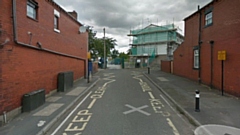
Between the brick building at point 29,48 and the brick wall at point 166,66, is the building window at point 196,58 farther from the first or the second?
the brick building at point 29,48

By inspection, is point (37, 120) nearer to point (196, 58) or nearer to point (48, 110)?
point (48, 110)

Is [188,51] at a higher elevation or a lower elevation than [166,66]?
higher

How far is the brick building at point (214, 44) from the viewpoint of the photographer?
9.36m

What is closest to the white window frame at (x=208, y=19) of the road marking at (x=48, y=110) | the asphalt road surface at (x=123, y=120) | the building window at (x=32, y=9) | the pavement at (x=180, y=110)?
the pavement at (x=180, y=110)

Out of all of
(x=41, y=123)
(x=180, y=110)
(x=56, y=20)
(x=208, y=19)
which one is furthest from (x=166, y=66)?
(x=41, y=123)

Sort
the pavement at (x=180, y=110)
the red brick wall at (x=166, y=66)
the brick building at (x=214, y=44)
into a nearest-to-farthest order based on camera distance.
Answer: the pavement at (x=180, y=110), the brick building at (x=214, y=44), the red brick wall at (x=166, y=66)

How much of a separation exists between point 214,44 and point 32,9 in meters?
11.1

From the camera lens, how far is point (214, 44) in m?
11.6

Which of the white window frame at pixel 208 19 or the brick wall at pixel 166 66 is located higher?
the white window frame at pixel 208 19

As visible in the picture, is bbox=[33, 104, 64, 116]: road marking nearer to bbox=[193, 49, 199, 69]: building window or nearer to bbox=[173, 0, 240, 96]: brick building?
bbox=[173, 0, 240, 96]: brick building

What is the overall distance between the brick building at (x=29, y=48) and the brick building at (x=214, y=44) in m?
9.75

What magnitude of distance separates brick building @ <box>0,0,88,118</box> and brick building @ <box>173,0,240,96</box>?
975cm

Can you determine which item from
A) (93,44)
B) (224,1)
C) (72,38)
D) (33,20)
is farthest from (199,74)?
(93,44)

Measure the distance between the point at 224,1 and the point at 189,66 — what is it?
7.01 meters
